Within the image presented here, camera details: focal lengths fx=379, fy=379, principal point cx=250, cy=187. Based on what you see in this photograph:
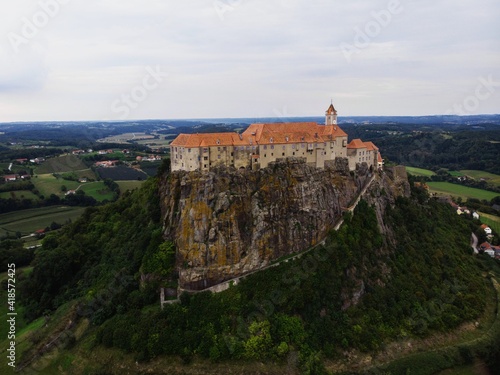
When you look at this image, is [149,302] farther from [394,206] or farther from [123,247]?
[394,206]

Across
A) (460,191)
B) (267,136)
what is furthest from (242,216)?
(460,191)

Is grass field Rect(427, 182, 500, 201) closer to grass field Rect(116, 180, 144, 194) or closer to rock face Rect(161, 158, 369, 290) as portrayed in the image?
rock face Rect(161, 158, 369, 290)

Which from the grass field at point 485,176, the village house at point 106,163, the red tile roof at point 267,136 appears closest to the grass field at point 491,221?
the grass field at point 485,176

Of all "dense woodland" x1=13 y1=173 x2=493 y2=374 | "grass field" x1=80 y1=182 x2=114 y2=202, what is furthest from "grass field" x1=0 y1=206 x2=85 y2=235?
"dense woodland" x1=13 y1=173 x2=493 y2=374

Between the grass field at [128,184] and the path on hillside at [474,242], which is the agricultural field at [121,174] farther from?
the path on hillside at [474,242]

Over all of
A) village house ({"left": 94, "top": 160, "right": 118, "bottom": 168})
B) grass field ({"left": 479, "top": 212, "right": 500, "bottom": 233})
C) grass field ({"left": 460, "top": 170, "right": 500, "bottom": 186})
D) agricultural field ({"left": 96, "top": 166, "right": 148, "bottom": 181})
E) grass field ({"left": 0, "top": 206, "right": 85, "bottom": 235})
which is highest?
village house ({"left": 94, "top": 160, "right": 118, "bottom": 168})

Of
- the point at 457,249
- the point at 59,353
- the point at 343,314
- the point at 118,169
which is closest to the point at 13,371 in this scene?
the point at 59,353
